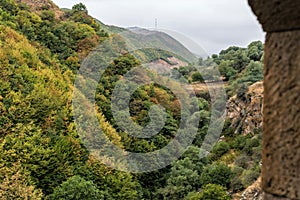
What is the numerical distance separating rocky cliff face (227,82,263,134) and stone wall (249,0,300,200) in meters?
34.6

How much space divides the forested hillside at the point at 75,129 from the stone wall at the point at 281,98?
21237 mm

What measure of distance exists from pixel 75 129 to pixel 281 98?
91.3ft

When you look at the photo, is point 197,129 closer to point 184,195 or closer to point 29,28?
point 184,195

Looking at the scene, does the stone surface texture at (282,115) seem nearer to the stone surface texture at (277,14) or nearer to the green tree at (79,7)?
the stone surface texture at (277,14)

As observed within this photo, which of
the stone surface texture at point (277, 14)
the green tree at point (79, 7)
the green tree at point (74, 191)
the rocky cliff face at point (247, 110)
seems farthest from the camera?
the green tree at point (79, 7)

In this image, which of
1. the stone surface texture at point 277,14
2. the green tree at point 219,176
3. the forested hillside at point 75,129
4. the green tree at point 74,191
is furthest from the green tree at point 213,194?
the stone surface texture at point 277,14

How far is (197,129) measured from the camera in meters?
40.8

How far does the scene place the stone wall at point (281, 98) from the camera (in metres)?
1.46

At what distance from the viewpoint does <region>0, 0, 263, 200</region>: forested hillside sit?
2469cm

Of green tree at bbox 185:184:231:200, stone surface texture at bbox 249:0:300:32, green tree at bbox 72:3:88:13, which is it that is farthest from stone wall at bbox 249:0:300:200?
green tree at bbox 72:3:88:13

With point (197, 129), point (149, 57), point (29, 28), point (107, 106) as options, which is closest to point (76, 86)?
point (107, 106)

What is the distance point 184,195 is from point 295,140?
30.2 metres

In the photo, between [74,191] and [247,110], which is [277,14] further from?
[247,110]

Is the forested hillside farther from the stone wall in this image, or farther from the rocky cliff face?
the stone wall
